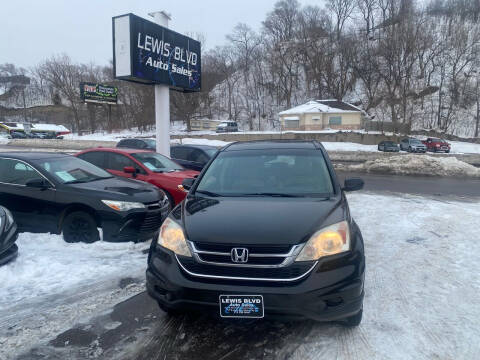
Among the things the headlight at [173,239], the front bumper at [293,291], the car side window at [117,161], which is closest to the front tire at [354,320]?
the front bumper at [293,291]

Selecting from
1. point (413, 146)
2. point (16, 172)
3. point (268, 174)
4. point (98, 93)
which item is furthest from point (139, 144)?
point (98, 93)

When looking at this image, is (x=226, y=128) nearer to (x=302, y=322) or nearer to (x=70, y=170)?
(x=70, y=170)

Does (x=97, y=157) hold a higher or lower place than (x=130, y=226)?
higher

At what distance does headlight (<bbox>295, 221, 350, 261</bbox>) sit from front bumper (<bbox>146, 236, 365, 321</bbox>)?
0.06m

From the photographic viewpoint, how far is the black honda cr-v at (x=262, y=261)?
8.87ft

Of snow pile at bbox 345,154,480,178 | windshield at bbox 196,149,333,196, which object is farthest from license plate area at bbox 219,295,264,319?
snow pile at bbox 345,154,480,178

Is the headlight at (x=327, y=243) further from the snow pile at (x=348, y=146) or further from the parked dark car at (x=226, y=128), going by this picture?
the parked dark car at (x=226, y=128)

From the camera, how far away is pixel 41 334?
3256 mm

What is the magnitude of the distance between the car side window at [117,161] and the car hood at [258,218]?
528 cm

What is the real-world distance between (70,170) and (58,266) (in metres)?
2.14

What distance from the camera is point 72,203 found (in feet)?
18.4

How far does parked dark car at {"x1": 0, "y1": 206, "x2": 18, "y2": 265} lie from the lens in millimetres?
4379

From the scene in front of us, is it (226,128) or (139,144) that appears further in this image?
(226,128)

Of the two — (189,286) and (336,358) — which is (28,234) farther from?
(336,358)
